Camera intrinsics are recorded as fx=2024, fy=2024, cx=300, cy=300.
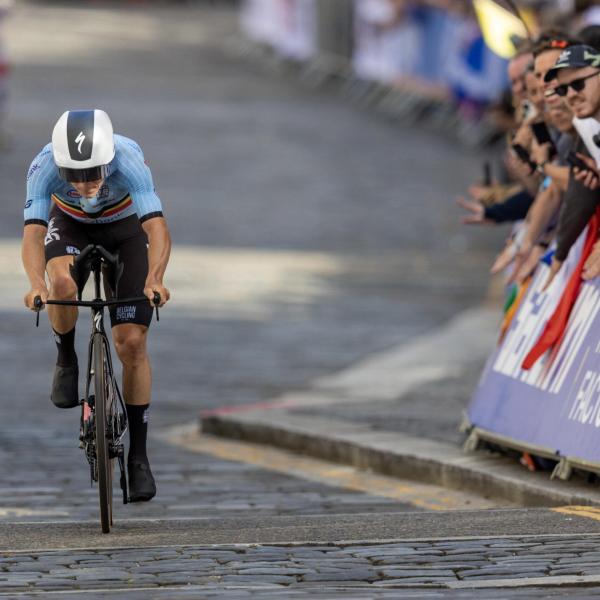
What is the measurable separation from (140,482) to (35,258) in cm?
109

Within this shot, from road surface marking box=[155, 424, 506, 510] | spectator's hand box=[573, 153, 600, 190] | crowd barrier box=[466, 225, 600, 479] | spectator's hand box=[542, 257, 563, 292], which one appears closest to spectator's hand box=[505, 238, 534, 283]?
crowd barrier box=[466, 225, 600, 479]

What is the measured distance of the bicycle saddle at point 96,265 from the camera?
825 cm

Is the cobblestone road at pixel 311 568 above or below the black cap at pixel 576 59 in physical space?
below

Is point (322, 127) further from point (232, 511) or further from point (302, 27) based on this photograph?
point (232, 511)

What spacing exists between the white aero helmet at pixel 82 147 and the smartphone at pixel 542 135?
105 inches

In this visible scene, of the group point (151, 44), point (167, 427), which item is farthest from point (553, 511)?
point (151, 44)

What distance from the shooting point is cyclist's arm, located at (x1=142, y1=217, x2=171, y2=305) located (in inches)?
318

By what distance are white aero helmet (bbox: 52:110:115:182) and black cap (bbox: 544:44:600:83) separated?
6.66ft

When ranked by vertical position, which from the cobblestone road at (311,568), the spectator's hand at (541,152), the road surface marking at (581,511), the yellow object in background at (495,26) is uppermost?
the yellow object in background at (495,26)

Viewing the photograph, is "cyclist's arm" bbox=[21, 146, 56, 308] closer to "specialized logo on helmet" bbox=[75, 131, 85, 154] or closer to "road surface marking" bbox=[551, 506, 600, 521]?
"specialized logo on helmet" bbox=[75, 131, 85, 154]

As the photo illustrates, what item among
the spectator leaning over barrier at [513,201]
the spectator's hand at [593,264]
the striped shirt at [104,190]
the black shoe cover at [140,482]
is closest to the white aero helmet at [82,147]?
the striped shirt at [104,190]

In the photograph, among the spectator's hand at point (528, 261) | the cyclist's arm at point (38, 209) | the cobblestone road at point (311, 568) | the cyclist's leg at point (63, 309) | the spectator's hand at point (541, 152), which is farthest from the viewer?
the spectator's hand at point (528, 261)

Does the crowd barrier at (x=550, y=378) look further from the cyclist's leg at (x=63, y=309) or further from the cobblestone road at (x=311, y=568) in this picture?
the cyclist's leg at (x=63, y=309)

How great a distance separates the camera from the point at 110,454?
8250 mm
